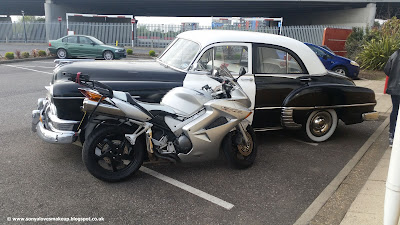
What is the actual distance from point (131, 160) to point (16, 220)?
132 centimetres

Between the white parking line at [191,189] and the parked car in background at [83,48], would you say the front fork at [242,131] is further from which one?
the parked car in background at [83,48]

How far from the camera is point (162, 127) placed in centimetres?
394

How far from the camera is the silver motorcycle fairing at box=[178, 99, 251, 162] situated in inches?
154

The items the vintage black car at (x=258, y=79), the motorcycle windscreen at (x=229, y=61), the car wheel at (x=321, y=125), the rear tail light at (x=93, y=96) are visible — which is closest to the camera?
the rear tail light at (x=93, y=96)

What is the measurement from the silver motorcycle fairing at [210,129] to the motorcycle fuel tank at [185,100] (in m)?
0.11

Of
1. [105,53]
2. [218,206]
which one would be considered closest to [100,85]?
[218,206]

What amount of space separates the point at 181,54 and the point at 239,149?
192 centimetres

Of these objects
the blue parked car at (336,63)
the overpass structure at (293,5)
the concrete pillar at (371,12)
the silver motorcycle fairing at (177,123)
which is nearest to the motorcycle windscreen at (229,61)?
the silver motorcycle fairing at (177,123)

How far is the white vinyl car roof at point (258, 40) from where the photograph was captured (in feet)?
16.7

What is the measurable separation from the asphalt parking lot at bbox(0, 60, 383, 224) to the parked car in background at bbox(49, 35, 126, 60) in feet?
43.8

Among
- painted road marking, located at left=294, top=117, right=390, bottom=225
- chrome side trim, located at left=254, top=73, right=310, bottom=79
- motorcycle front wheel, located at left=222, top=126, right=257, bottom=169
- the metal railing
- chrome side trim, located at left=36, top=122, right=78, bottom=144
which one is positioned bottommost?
painted road marking, located at left=294, top=117, right=390, bottom=225

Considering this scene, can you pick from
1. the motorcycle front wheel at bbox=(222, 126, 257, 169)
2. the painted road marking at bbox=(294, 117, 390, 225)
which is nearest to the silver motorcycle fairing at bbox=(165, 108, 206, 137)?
the motorcycle front wheel at bbox=(222, 126, 257, 169)

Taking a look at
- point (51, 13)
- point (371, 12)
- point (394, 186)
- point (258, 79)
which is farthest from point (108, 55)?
point (371, 12)

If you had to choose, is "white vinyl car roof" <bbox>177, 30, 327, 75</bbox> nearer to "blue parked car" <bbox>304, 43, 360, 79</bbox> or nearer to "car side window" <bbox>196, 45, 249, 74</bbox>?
"car side window" <bbox>196, 45, 249, 74</bbox>
